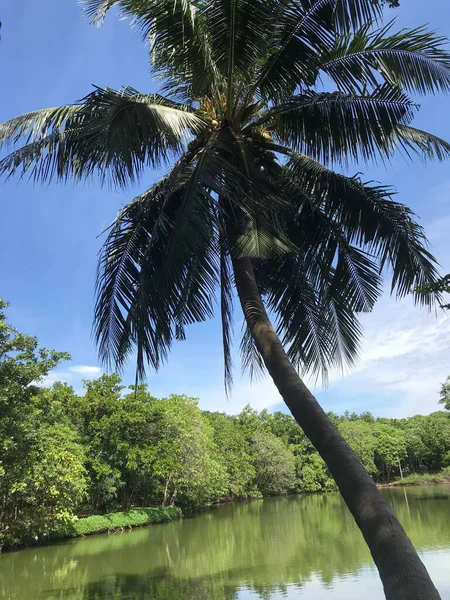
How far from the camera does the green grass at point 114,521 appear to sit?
60.5ft

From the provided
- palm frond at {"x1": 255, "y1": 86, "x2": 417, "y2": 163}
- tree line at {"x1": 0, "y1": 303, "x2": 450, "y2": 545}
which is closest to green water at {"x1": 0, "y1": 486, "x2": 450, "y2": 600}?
tree line at {"x1": 0, "y1": 303, "x2": 450, "y2": 545}

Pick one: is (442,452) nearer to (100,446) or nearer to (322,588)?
(100,446)

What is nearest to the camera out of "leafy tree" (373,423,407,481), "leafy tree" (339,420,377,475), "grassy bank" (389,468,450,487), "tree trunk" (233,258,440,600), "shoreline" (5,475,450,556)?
"tree trunk" (233,258,440,600)

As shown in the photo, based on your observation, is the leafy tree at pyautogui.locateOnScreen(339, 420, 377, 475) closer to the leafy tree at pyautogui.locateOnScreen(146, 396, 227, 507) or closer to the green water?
the leafy tree at pyautogui.locateOnScreen(146, 396, 227, 507)

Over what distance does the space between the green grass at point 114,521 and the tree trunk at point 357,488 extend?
57.8 feet

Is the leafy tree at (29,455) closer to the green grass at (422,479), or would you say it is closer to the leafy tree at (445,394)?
the leafy tree at (445,394)

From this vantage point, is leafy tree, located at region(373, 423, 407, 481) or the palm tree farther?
leafy tree, located at region(373, 423, 407, 481)

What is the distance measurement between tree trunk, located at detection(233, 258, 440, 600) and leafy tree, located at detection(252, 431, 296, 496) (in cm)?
3501

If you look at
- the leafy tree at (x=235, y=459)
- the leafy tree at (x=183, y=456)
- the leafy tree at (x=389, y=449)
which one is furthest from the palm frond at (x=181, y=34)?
the leafy tree at (x=389, y=449)

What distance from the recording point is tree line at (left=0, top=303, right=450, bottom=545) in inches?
505

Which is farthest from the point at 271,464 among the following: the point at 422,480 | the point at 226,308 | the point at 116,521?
the point at 226,308

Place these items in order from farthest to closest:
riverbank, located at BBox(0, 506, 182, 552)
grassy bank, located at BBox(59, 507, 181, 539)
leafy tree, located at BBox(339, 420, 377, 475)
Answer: leafy tree, located at BBox(339, 420, 377, 475), grassy bank, located at BBox(59, 507, 181, 539), riverbank, located at BBox(0, 506, 182, 552)

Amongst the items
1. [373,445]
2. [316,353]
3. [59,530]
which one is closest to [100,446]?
[59,530]

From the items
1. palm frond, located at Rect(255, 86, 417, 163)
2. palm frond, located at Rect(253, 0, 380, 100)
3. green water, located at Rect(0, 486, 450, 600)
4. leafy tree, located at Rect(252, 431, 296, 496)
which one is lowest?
green water, located at Rect(0, 486, 450, 600)
